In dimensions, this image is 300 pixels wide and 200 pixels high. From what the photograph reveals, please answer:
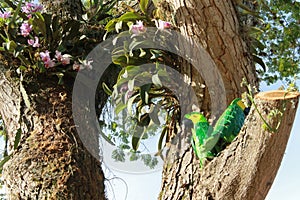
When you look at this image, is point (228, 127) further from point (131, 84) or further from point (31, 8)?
point (31, 8)

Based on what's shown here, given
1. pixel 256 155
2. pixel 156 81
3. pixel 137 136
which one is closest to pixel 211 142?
pixel 256 155

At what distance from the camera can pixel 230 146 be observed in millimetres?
1745

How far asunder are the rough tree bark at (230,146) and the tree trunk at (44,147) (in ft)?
2.01

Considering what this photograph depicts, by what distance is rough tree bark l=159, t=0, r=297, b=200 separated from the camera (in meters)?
1.60

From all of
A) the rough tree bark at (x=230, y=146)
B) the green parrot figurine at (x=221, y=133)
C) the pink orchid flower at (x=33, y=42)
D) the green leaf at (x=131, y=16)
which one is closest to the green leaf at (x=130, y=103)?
the rough tree bark at (x=230, y=146)

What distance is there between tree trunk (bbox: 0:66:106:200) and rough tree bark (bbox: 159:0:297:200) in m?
0.61

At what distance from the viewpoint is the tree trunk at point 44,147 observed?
2564mm

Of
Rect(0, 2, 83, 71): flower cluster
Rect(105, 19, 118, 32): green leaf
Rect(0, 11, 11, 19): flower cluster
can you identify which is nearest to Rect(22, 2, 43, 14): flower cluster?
Rect(0, 2, 83, 71): flower cluster

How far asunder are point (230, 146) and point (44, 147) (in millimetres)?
1248

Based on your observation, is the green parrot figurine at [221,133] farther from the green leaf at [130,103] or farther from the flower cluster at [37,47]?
the flower cluster at [37,47]

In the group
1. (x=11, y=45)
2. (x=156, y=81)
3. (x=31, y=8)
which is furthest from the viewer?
(x=31, y=8)

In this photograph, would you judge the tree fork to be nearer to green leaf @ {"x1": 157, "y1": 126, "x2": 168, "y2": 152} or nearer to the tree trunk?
green leaf @ {"x1": 157, "y1": 126, "x2": 168, "y2": 152}

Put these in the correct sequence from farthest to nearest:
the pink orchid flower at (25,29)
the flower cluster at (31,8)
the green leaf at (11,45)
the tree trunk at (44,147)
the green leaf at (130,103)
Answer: the flower cluster at (31,8) < the pink orchid flower at (25,29) < the green leaf at (11,45) < the tree trunk at (44,147) < the green leaf at (130,103)

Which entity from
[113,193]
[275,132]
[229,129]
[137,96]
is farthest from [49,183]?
[275,132]
